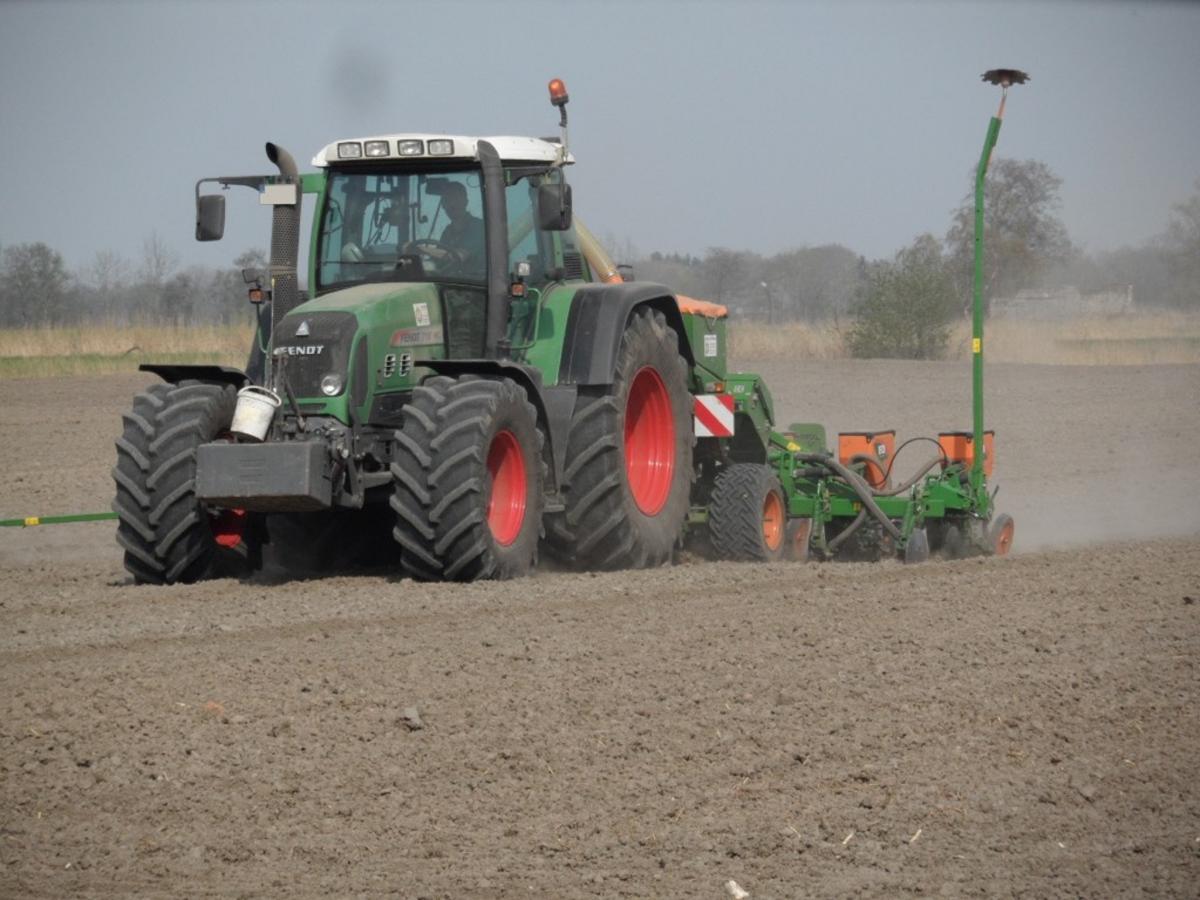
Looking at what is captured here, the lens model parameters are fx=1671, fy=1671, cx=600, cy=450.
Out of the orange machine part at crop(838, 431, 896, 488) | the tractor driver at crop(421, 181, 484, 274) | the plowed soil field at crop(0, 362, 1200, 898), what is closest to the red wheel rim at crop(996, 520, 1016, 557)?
the orange machine part at crop(838, 431, 896, 488)

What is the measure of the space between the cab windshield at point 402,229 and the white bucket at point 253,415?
1334mm

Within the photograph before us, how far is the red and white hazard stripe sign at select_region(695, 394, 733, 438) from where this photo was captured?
11.0 metres

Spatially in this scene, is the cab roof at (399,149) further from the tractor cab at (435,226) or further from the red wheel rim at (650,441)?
the red wheel rim at (650,441)

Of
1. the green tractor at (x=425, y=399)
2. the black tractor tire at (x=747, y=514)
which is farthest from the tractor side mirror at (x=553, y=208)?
the black tractor tire at (x=747, y=514)

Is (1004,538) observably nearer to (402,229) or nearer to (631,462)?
(631,462)

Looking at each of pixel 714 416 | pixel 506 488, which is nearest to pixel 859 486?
pixel 714 416

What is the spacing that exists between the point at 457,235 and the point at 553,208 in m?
0.76

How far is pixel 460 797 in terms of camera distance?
5188mm

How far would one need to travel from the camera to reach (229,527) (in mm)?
9125

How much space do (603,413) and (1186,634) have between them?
11.4 feet

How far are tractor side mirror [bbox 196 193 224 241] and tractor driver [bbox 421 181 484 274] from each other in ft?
3.77

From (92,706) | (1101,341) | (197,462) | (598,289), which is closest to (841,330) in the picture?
(1101,341)

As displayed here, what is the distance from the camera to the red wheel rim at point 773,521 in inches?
430

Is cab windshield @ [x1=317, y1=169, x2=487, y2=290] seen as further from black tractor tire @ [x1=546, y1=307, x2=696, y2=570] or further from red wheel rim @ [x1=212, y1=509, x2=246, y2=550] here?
red wheel rim @ [x1=212, y1=509, x2=246, y2=550]
